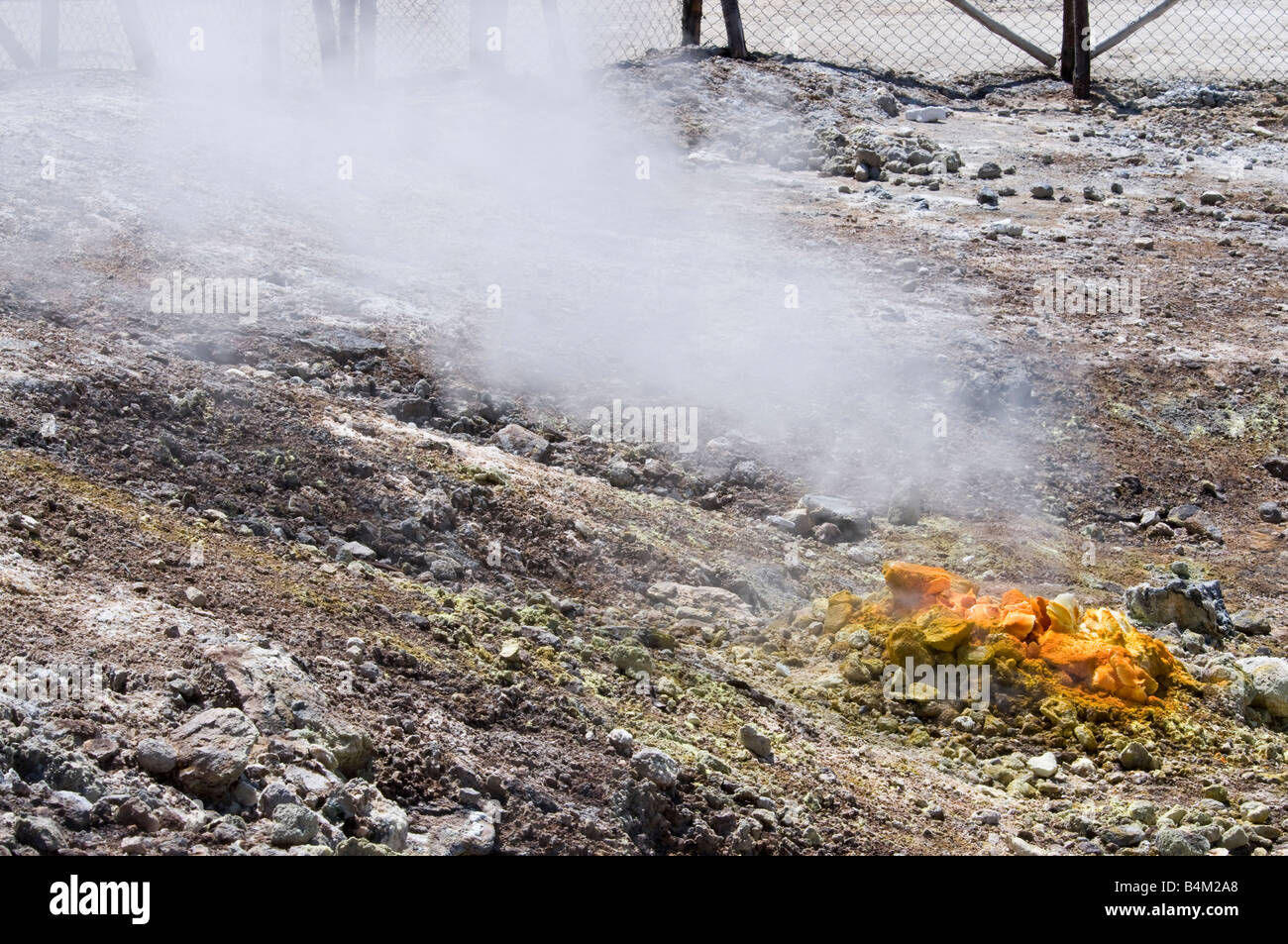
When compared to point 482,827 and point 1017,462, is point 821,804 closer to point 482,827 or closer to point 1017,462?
point 482,827

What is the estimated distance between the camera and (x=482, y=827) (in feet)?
10.5

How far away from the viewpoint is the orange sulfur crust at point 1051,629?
194 inches

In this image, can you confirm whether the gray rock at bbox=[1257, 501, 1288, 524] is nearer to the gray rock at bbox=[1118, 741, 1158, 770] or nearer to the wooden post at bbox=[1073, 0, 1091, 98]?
the gray rock at bbox=[1118, 741, 1158, 770]

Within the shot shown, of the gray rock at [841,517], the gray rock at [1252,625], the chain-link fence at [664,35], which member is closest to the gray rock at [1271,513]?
the gray rock at [1252,625]

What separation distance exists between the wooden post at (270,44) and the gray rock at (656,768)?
8.14 meters

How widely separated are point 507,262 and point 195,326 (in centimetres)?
215

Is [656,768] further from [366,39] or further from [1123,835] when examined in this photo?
[366,39]

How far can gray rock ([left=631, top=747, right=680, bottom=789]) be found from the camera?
11.7ft

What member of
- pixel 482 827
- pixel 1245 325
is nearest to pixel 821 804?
pixel 482 827

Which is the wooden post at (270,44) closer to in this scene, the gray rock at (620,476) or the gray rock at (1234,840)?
the gray rock at (620,476)

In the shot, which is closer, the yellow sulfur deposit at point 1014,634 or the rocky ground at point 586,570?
the rocky ground at point 586,570

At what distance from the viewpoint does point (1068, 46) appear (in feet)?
40.4

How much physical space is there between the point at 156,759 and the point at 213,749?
123 millimetres

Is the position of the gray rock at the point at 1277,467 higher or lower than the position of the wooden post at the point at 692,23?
lower
